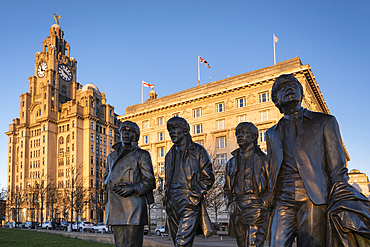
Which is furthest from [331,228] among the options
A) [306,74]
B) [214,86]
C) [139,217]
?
[214,86]

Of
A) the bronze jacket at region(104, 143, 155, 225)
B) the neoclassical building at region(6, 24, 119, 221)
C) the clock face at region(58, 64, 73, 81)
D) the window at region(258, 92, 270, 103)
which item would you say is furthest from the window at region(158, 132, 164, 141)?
the clock face at region(58, 64, 73, 81)

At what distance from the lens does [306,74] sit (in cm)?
4991

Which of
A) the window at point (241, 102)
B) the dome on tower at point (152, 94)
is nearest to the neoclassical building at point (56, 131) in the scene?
the dome on tower at point (152, 94)

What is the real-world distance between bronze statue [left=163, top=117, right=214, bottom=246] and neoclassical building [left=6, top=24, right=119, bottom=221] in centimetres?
9696

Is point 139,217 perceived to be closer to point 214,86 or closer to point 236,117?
point 236,117

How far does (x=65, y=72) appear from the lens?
11556 cm

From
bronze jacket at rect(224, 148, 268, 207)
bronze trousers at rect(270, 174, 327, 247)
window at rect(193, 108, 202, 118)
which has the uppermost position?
window at rect(193, 108, 202, 118)

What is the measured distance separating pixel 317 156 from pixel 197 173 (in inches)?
133

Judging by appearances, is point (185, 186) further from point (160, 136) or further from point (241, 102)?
point (160, 136)

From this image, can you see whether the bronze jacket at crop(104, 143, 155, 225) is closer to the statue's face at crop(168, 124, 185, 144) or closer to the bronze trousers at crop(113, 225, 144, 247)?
the bronze trousers at crop(113, 225, 144, 247)

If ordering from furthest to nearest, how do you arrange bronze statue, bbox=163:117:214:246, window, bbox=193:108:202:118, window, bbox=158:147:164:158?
1. window, bbox=158:147:164:158
2. window, bbox=193:108:202:118
3. bronze statue, bbox=163:117:214:246

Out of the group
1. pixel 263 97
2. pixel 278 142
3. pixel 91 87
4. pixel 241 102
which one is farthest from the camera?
pixel 91 87

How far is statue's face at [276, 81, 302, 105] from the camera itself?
441cm

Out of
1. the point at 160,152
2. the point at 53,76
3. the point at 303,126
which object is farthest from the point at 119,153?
the point at 53,76
